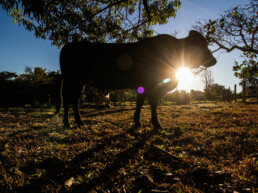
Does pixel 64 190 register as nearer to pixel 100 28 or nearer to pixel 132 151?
pixel 132 151

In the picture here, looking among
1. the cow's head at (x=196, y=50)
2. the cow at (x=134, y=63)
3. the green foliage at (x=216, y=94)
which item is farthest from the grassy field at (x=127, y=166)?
the green foliage at (x=216, y=94)

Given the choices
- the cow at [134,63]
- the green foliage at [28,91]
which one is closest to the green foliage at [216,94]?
the cow at [134,63]

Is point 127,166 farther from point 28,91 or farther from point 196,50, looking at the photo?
point 28,91

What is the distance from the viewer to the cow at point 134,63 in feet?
11.5

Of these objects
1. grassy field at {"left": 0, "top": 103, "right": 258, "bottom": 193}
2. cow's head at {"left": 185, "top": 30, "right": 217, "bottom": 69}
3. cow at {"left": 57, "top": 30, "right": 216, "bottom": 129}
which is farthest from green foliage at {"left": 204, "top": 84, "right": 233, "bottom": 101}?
grassy field at {"left": 0, "top": 103, "right": 258, "bottom": 193}

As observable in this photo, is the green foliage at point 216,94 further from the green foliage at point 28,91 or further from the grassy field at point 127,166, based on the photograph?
the green foliage at point 28,91

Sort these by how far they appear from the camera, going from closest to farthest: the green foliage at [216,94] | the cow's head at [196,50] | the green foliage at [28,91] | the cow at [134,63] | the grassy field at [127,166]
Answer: the grassy field at [127,166]
the cow at [134,63]
the cow's head at [196,50]
the green foliage at [216,94]
the green foliage at [28,91]

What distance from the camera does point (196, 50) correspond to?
12.4 feet

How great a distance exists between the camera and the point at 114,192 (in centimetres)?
134

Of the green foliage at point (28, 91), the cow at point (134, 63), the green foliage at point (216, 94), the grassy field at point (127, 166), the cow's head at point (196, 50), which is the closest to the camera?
the grassy field at point (127, 166)

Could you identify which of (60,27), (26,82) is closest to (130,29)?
(60,27)

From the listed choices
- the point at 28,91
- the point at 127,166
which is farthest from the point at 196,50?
the point at 28,91

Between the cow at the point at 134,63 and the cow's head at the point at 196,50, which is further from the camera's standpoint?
the cow's head at the point at 196,50

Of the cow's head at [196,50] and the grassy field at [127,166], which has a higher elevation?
the cow's head at [196,50]
